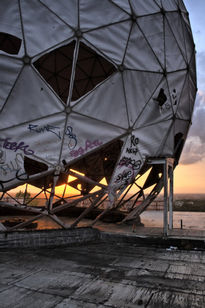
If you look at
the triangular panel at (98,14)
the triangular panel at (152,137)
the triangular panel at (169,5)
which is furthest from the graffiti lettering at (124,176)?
the triangular panel at (169,5)

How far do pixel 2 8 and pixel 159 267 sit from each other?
7759mm

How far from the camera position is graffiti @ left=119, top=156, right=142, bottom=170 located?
873 centimetres

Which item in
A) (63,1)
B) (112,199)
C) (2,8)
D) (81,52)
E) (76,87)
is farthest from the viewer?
(76,87)

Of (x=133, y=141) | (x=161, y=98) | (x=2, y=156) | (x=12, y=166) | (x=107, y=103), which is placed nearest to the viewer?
(x=2, y=156)

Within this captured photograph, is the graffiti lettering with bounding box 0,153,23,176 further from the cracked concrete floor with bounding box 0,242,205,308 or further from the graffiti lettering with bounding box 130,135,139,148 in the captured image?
the graffiti lettering with bounding box 130,135,139,148

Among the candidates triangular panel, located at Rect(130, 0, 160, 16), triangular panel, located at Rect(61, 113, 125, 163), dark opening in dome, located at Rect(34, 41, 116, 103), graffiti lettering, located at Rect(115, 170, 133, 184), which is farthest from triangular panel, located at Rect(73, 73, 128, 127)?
dark opening in dome, located at Rect(34, 41, 116, 103)

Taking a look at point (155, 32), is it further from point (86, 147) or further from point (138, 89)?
point (86, 147)

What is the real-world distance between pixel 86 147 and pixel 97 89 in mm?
1854

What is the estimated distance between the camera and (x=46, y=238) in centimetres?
770

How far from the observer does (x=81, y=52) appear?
42.2 ft

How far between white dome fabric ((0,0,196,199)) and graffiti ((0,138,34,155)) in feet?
0.09

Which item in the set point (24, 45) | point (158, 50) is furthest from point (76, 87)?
point (24, 45)

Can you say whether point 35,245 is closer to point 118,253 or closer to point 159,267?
point 118,253

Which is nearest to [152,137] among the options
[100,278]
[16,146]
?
[16,146]
